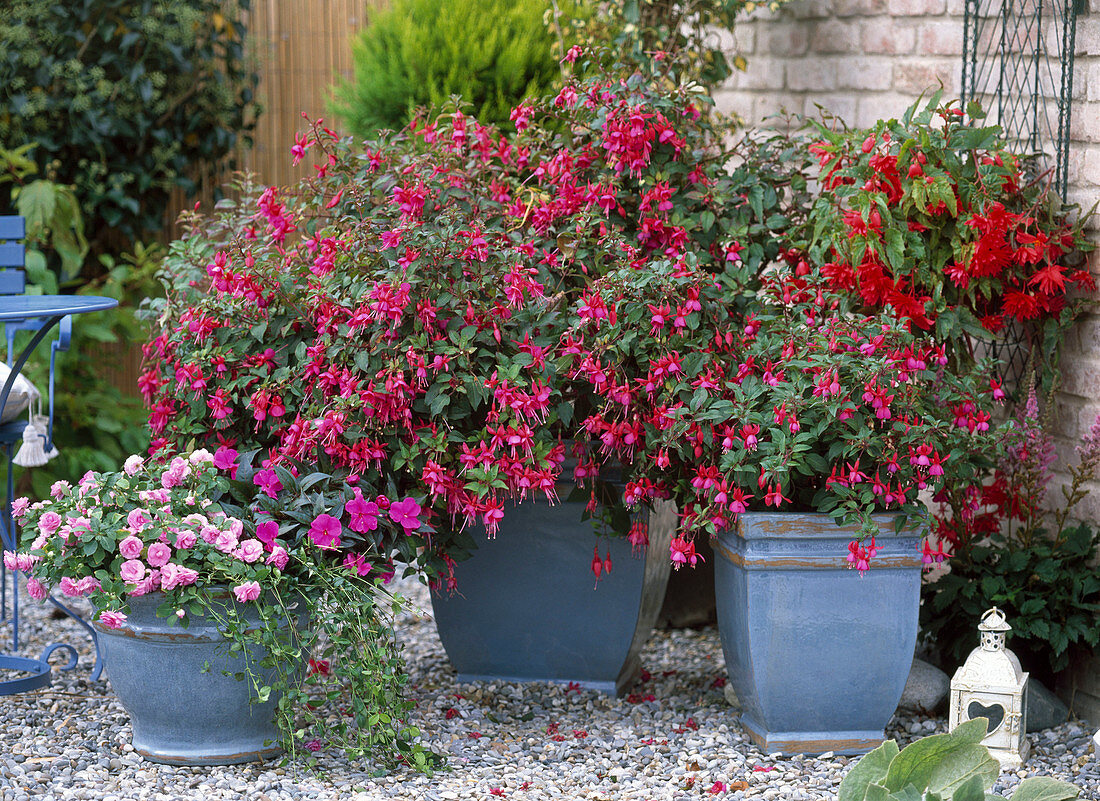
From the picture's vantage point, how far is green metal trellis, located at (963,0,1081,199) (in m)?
2.72

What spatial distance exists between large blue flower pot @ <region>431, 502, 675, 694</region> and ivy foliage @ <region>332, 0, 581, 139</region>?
174 centimetres

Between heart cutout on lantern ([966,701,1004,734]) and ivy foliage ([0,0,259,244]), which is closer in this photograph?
heart cutout on lantern ([966,701,1004,734])

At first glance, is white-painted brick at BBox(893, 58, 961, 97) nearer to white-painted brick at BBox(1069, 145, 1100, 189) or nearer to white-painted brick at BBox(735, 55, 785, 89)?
white-painted brick at BBox(1069, 145, 1100, 189)

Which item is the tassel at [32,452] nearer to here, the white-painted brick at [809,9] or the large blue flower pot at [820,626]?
the large blue flower pot at [820,626]

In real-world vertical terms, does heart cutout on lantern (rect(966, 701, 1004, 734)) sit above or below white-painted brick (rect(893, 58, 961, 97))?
below

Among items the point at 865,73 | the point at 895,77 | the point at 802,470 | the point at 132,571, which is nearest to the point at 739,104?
the point at 865,73

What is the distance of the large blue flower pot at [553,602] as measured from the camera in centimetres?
277

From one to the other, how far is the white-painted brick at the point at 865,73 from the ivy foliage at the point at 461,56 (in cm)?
99

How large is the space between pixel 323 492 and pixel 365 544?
0.43 ft

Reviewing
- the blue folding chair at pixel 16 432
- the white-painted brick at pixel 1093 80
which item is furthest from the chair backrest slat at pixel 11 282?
the white-painted brick at pixel 1093 80

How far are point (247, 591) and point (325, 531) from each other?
0.19m

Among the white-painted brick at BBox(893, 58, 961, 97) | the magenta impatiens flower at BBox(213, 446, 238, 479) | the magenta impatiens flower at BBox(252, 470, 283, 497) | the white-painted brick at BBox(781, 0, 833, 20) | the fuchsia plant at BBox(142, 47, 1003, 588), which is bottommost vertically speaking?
the magenta impatiens flower at BBox(252, 470, 283, 497)

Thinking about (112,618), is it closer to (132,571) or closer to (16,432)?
(132,571)

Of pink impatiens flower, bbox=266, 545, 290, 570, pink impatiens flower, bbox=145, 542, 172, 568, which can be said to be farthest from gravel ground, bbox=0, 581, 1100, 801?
pink impatiens flower, bbox=145, 542, 172, 568
